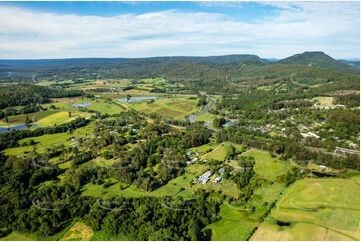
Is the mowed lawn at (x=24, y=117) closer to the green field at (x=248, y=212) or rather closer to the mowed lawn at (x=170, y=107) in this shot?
the mowed lawn at (x=170, y=107)

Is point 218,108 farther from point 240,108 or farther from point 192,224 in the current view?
point 192,224

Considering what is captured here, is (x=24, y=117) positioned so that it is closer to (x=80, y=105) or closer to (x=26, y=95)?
(x=80, y=105)

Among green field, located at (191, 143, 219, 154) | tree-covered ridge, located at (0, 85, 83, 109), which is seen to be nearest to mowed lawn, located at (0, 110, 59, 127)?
tree-covered ridge, located at (0, 85, 83, 109)

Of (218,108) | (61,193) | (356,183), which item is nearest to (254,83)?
(218,108)

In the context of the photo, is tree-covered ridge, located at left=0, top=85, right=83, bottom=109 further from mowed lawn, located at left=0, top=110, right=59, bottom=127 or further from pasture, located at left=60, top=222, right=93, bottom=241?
pasture, located at left=60, top=222, right=93, bottom=241

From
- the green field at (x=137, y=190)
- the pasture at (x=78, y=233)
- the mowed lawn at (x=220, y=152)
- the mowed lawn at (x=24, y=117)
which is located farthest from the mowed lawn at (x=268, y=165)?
the mowed lawn at (x=24, y=117)

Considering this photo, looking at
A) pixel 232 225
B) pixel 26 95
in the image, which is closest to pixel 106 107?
pixel 26 95
